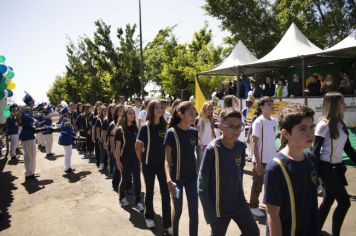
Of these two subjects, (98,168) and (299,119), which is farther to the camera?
(98,168)

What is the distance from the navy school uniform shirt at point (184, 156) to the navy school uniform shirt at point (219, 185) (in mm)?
982

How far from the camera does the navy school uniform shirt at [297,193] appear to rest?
228 centimetres

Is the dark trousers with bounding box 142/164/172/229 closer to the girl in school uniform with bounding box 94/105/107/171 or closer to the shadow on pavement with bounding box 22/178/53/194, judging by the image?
the shadow on pavement with bounding box 22/178/53/194

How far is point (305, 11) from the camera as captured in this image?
2327 centimetres

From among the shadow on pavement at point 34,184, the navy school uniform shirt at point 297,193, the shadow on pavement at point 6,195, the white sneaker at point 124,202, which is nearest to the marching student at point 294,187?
the navy school uniform shirt at point 297,193

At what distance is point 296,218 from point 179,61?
101ft

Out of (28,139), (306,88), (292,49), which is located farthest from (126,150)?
(306,88)

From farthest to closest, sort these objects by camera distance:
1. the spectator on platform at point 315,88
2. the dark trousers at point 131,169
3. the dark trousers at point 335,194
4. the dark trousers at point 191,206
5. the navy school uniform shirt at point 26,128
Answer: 1. the spectator on platform at point 315,88
2. the navy school uniform shirt at point 26,128
3. the dark trousers at point 131,169
4. the dark trousers at point 191,206
5. the dark trousers at point 335,194

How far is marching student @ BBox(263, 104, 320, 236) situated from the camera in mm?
2283

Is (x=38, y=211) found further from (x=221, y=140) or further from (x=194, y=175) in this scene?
(x=221, y=140)

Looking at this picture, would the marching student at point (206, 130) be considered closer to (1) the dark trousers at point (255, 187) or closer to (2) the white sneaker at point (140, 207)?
(1) the dark trousers at point (255, 187)

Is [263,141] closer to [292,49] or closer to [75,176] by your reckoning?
[75,176]

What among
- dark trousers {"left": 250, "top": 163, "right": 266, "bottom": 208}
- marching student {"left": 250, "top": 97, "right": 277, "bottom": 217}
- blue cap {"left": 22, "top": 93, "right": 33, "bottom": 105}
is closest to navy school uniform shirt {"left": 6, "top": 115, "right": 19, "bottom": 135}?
blue cap {"left": 22, "top": 93, "right": 33, "bottom": 105}

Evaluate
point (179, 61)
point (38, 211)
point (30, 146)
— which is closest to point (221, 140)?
point (38, 211)
